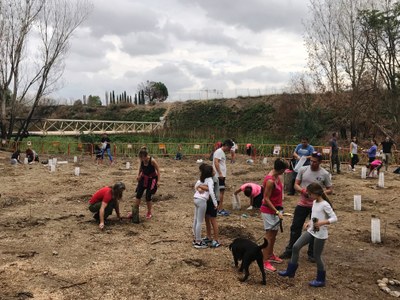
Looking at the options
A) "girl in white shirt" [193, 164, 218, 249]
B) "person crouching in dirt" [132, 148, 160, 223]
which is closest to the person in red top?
"girl in white shirt" [193, 164, 218, 249]

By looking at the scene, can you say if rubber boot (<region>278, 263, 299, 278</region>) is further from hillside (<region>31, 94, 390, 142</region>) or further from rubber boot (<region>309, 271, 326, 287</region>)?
hillside (<region>31, 94, 390, 142</region>)

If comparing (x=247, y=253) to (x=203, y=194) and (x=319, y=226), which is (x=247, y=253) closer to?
(x=319, y=226)

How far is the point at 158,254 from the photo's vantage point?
589 centimetres

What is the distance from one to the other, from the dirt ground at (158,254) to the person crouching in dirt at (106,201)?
0.25m

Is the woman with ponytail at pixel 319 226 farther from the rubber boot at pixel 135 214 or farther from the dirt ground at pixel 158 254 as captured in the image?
the rubber boot at pixel 135 214

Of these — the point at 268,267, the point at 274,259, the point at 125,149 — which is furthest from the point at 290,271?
the point at 125,149

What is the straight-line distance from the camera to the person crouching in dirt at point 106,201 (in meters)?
7.06

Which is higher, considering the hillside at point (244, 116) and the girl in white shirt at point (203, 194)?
the hillside at point (244, 116)

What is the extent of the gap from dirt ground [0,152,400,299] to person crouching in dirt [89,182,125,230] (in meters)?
0.25

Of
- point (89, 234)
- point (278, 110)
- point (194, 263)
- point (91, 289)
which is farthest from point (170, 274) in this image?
point (278, 110)

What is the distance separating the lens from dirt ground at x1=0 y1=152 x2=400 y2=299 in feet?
15.2

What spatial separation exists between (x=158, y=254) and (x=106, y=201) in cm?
177

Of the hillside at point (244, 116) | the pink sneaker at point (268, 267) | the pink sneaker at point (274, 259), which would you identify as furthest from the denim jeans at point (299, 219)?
the hillside at point (244, 116)

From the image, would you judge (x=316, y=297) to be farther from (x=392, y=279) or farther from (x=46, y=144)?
(x=46, y=144)
